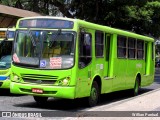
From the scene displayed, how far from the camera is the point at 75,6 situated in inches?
1393

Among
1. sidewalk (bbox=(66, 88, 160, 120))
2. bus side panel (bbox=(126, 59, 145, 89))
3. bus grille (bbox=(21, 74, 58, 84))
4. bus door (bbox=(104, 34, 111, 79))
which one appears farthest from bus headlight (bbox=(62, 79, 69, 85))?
bus side panel (bbox=(126, 59, 145, 89))

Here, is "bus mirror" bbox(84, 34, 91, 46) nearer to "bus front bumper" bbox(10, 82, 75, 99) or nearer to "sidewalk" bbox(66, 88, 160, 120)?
"bus front bumper" bbox(10, 82, 75, 99)

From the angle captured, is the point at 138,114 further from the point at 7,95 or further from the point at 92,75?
the point at 7,95

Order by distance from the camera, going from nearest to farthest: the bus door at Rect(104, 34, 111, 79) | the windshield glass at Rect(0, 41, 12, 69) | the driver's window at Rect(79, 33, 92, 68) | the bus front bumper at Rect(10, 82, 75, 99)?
the bus front bumper at Rect(10, 82, 75, 99) → the driver's window at Rect(79, 33, 92, 68) → the bus door at Rect(104, 34, 111, 79) → the windshield glass at Rect(0, 41, 12, 69)

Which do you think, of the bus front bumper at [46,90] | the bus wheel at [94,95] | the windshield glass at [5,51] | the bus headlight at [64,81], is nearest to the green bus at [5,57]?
the windshield glass at [5,51]

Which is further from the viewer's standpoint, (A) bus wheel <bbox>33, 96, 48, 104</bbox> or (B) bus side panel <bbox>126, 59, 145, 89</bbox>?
(B) bus side panel <bbox>126, 59, 145, 89</bbox>

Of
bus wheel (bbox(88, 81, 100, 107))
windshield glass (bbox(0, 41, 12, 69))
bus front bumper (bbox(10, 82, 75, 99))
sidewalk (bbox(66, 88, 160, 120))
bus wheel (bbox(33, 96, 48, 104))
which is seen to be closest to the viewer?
sidewalk (bbox(66, 88, 160, 120))

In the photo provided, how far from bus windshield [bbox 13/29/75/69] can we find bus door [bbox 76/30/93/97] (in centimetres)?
36

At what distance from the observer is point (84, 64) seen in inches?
495

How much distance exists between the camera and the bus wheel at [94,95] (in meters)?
13.3

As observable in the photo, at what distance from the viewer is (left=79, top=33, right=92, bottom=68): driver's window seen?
40.5 feet

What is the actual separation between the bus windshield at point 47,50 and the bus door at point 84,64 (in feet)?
1.19

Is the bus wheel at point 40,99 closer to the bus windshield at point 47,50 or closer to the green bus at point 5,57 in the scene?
the bus windshield at point 47,50

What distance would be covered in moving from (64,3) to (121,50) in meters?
19.9
